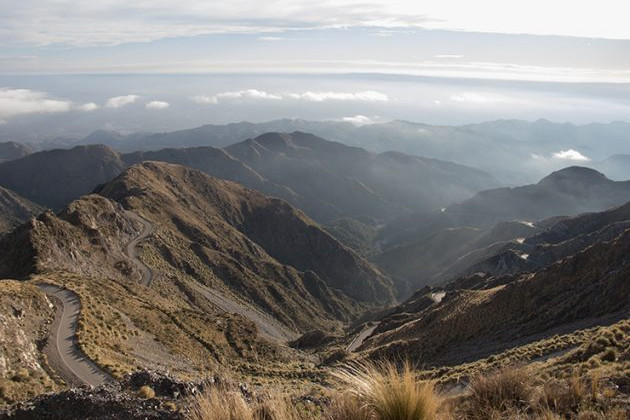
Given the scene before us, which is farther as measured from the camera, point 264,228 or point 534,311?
point 264,228

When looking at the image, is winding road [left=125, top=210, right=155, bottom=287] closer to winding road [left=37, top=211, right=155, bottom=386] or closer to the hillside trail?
the hillside trail

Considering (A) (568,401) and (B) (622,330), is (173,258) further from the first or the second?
(A) (568,401)

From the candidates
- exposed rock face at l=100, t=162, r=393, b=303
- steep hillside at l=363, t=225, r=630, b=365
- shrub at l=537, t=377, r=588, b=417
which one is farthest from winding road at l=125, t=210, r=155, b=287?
shrub at l=537, t=377, r=588, b=417

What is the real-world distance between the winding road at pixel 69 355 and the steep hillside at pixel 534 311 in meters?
17.2

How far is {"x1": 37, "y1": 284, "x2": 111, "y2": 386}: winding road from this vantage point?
20.2 metres

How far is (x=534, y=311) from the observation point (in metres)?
34.0

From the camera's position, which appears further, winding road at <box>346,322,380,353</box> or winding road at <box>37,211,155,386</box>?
winding road at <box>346,322,380,353</box>

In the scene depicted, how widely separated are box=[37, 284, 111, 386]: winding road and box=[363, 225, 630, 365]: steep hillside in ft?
56.4

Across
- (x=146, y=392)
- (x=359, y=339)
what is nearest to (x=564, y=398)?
(x=146, y=392)

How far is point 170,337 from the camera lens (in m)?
34.3

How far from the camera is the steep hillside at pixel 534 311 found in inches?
1175

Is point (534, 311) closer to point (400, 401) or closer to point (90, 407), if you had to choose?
point (400, 401)

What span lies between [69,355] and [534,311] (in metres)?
30.1

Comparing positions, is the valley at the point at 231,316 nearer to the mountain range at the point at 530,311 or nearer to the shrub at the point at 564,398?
the mountain range at the point at 530,311
